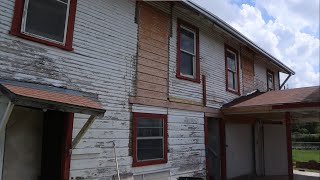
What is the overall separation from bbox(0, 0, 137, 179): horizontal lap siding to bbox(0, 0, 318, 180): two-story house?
0.08 ft

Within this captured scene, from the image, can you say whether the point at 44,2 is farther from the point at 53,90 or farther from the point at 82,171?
the point at 82,171

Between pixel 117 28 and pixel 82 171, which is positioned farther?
pixel 117 28

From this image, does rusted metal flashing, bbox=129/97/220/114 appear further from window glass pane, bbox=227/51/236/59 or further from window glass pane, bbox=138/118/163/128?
window glass pane, bbox=227/51/236/59

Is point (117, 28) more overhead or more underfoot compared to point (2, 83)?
more overhead

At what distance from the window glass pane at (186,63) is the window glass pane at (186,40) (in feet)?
0.72

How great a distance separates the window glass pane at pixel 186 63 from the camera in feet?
36.0

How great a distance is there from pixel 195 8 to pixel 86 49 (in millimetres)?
4409

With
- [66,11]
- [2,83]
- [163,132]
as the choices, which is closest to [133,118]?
[163,132]

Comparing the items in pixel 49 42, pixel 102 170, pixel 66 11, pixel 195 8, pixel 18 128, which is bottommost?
pixel 102 170

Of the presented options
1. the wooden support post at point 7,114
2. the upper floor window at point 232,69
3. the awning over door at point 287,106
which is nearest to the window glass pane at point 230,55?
the upper floor window at point 232,69

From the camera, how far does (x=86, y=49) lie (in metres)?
7.62

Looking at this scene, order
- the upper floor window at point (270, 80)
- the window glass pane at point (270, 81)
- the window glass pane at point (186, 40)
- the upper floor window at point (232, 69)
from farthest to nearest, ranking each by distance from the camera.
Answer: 1. the window glass pane at point (270, 81)
2. the upper floor window at point (270, 80)
3. the upper floor window at point (232, 69)
4. the window glass pane at point (186, 40)

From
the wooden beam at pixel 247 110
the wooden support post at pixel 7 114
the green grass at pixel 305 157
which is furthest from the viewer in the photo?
the green grass at pixel 305 157

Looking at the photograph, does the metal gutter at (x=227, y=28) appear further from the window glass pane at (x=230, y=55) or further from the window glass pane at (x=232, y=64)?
the window glass pane at (x=232, y=64)
